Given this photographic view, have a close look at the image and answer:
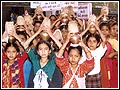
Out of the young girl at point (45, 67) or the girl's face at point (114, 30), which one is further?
the girl's face at point (114, 30)

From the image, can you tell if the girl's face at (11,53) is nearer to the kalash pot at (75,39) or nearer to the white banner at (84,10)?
the kalash pot at (75,39)

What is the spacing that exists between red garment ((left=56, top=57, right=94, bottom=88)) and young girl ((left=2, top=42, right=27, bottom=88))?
1.07 feet

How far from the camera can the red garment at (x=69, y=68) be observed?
2.41m

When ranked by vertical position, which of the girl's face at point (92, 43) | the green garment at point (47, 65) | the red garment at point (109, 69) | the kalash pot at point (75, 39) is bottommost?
the red garment at point (109, 69)

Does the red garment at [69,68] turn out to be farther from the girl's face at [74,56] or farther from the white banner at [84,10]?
the white banner at [84,10]

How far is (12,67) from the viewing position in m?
2.49

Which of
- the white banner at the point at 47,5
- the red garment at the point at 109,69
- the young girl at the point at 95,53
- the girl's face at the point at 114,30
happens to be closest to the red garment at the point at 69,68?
the young girl at the point at 95,53

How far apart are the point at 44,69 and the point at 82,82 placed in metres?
0.32

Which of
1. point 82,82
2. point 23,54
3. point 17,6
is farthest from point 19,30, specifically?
point 17,6

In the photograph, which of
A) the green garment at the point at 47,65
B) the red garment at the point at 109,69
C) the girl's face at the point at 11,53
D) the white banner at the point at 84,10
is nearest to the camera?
the green garment at the point at 47,65

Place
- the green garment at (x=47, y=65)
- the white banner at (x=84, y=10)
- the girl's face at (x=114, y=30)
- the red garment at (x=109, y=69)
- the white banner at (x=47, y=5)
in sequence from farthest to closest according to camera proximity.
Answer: the white banner at (x=84, y=10), the white banner at (x=47, y=5), the girl's face at (x=114, y=30), the red garment at (x=109, y=69), the green garment at (x=47, y=65)

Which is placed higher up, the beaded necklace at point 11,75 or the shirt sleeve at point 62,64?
the shirt sleeve at point 62,64

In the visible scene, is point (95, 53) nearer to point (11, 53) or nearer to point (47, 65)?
point (47, 65)

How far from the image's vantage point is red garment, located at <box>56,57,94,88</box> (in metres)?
2.41
